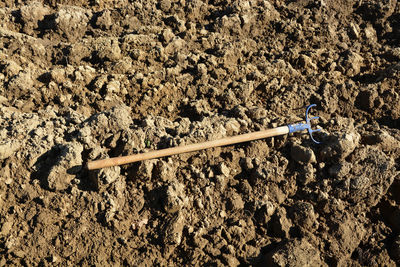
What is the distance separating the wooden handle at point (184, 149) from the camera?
2963mm

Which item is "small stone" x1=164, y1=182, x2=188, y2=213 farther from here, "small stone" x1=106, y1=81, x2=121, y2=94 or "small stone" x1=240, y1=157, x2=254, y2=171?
"small stone" x1=106, y1=81, x2=121, y2=94

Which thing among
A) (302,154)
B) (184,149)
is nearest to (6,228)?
(184,149)

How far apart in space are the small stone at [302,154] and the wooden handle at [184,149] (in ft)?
0.69

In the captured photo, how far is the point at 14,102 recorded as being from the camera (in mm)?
3639

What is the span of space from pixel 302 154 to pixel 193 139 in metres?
1.09

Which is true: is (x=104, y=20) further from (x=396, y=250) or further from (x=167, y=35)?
(x=396, y=250)

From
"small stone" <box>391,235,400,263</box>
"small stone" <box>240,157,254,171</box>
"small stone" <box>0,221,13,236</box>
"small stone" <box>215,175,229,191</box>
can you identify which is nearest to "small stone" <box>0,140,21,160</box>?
"small stone" <box>0,221,13,236</box>

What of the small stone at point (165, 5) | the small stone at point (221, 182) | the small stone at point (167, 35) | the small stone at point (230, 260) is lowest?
the small stone at point (230, 260)

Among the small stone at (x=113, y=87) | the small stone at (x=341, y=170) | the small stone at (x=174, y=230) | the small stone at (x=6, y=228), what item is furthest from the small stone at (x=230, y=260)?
the small stone at (x=113, y=87)

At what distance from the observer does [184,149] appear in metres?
3.17

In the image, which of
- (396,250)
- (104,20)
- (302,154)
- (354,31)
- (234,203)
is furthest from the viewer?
(354,31)

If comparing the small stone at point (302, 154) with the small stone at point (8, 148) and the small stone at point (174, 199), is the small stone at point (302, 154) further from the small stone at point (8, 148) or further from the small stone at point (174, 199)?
the small stone at point (8, 148)

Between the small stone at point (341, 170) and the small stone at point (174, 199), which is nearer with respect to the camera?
the small stone at point (174, 199)

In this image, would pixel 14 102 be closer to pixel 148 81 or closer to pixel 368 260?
pixel 148 81
